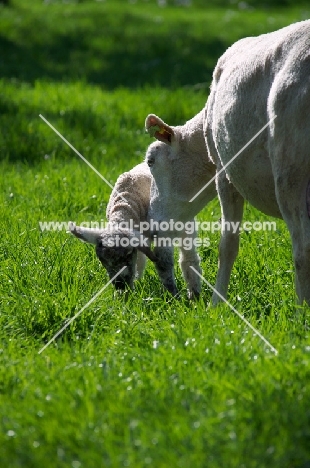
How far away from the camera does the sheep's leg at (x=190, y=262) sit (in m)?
5.48

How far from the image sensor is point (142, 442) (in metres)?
3.01

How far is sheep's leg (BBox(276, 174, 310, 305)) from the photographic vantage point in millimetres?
3826

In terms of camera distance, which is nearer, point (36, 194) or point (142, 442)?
point (142, 442)

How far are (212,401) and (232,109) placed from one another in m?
1.73

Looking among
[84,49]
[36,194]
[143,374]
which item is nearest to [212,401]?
[143,374]

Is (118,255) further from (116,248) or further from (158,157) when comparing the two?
(158,157)

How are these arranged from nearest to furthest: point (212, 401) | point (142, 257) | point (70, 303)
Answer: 1. point (212, 401)
2. point (70, 303)
3. point (142, 257)

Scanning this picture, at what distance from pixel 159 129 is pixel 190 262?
0.95 m

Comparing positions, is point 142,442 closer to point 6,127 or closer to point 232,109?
point 232,109

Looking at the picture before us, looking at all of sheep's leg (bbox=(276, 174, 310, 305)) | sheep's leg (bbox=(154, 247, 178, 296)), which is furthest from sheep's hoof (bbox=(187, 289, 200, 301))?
sheep's leg (bbox=(276, 174, 310, 305))

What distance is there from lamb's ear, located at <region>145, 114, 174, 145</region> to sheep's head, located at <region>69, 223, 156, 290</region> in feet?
2.57

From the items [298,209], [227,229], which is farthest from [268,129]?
[227,229]

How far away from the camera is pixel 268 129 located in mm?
4008

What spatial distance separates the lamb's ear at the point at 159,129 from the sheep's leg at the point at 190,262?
0.68 metres
